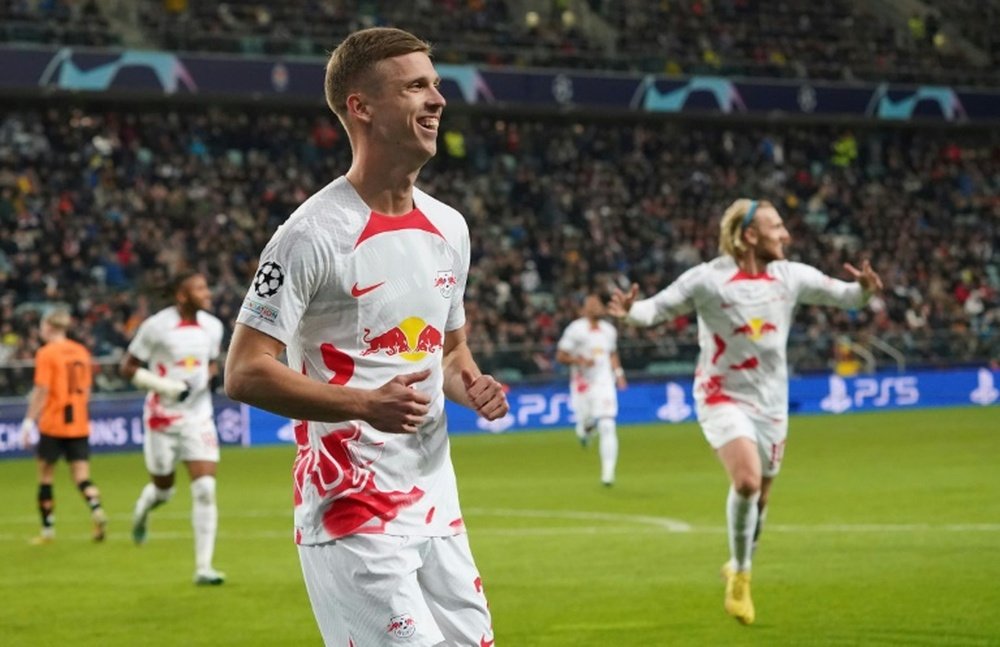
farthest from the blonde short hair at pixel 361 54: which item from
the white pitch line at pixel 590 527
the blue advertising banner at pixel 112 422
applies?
the blue advertising banner at pixel 112 422

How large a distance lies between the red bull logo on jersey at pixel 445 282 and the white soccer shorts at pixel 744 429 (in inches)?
234

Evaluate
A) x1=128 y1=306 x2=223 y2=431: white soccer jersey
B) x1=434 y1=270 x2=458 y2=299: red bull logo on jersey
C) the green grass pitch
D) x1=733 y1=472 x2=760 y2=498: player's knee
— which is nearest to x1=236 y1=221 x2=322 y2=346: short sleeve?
x1=434 y1=270 x2=458 y2=299: red bull logo on jersey

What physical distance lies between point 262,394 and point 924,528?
1216 cm

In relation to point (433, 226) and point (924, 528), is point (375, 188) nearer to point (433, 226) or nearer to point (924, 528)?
point (433, 226)

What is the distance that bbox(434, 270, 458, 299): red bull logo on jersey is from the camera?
202 inches

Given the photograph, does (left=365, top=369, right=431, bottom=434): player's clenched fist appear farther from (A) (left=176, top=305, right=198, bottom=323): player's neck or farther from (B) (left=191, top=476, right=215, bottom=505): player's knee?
(A) (left=176, top=305, right=198, bottom=323): player's neck

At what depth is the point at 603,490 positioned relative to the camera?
2108 centimetres

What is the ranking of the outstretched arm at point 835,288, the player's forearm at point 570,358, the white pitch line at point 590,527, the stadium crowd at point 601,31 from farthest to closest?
the stadium crowd at point 601,31
the player's forearm at point 570,358
the white pitch line at point 590,527
the outstretched arm at point 835,288

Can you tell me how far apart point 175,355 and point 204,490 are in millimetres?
1379

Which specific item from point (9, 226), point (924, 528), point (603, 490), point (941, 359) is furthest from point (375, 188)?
point (941, 359)

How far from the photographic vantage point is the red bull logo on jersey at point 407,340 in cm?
500

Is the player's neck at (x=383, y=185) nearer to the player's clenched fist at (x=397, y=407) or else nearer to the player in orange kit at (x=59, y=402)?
the player's clenched fist at (x=397, y=407)

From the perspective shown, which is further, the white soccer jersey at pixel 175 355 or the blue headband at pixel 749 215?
the white soccer jersey at pixel 175 355

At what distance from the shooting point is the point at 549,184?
44.2 meters
